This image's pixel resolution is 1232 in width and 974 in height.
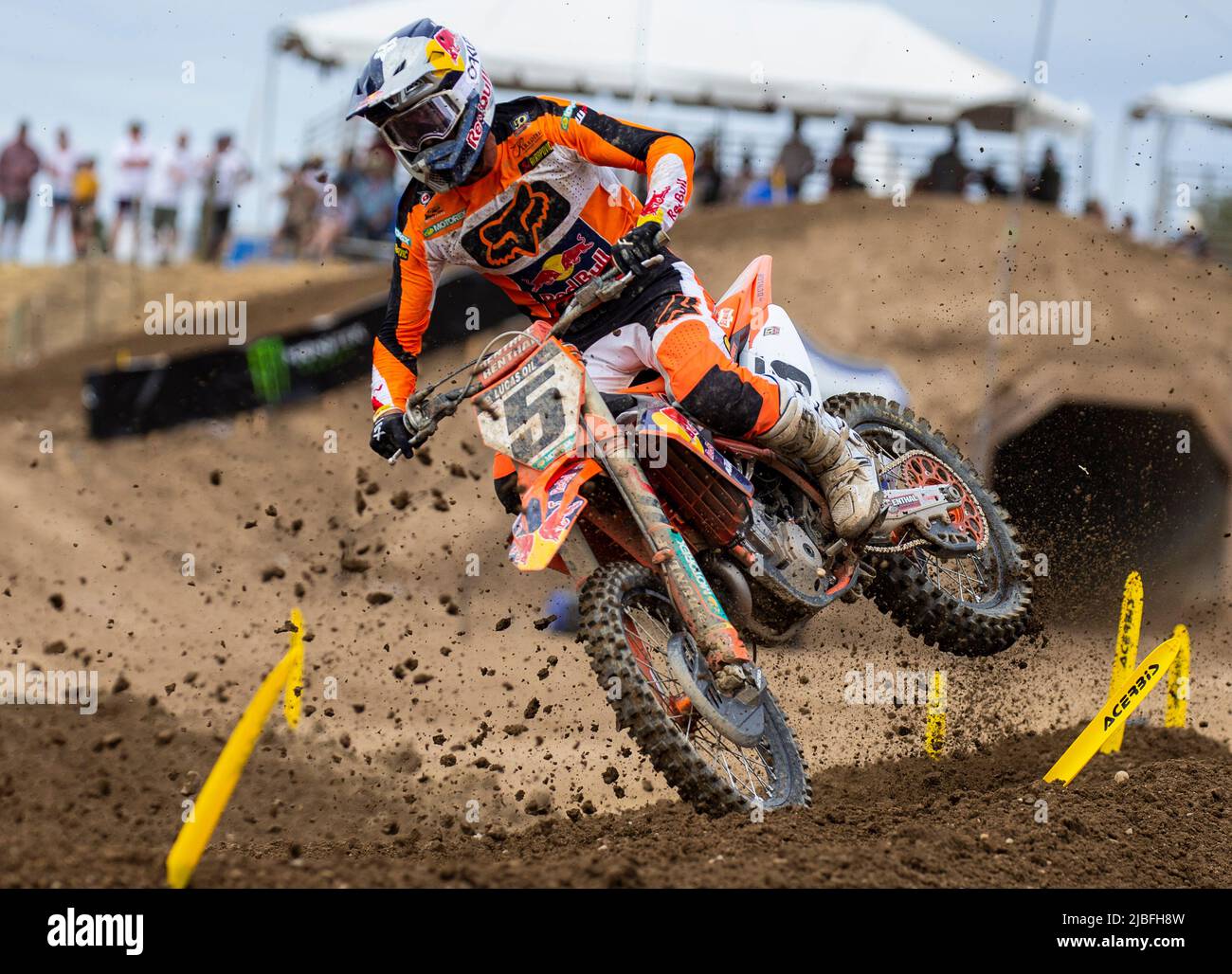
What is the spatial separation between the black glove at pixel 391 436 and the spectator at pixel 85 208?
15.3m

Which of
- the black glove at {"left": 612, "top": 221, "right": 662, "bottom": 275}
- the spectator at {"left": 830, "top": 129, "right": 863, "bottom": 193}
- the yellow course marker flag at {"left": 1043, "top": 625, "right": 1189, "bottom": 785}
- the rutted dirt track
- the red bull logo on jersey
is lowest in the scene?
the rutted dirt track

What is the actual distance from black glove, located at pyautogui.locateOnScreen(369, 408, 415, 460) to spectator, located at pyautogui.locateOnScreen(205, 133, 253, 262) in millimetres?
12697

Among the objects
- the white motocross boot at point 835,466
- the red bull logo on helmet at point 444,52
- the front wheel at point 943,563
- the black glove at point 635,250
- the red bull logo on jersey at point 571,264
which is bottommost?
the front wheel at point 943,563

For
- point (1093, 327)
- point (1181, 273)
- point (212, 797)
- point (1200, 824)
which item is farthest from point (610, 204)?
point (1181, 273)

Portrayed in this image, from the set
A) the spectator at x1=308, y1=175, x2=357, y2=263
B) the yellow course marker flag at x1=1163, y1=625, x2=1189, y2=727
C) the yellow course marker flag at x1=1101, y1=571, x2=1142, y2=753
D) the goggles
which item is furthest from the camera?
the spectator at x1=308, y1=175, x2=357, y2=263

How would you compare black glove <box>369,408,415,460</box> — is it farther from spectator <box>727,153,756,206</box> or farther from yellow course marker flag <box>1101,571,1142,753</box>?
spectator <box>727,153,756,206</box>

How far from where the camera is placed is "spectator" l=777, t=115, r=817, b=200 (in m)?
17.4

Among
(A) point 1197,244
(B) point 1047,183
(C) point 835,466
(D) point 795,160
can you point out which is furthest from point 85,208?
(C) point 835,466

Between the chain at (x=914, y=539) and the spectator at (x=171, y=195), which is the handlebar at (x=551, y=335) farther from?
the spectator at (x=171, y=195)

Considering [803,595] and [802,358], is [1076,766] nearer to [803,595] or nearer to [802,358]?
[803,595]

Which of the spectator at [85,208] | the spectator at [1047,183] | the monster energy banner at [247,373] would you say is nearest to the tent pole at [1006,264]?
the spectator at [1047,183]

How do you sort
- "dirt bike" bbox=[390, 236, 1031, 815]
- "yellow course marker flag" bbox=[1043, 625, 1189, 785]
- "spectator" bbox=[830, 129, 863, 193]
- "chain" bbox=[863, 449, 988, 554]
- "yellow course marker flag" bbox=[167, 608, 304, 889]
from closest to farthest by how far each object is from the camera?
"yellow course marker flag" bbox=[167, 608, 304, 889] → "dirt bike" bbox=[390, 236, 1031, 815] → "yellow course marker flag" bbox=[1043, 625, 1189, 785] → "chain" bbox=[863, 449, 988, 554] → "spectator" bbox=[830, 129, 863, 193]

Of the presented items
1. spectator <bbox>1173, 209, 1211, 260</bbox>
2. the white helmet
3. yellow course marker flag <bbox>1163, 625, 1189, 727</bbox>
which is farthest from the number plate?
spectator <bbox>1173, 209, 1211, 260</bbox>

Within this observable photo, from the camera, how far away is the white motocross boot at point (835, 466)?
5.98m
